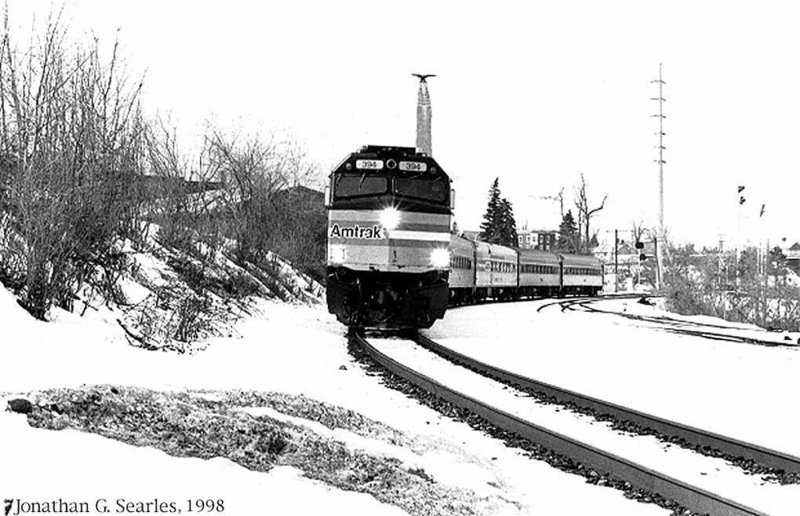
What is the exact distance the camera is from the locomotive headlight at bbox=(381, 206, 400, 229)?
18094mm

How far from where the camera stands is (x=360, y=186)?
18375 mm

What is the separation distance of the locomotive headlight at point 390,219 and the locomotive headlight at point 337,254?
40.9 inches

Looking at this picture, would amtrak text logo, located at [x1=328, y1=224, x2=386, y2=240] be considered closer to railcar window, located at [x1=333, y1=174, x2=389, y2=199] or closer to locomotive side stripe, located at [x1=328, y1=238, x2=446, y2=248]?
locomotive side stripe, located at [x1=328, y1=238, x2=446, y2=248]

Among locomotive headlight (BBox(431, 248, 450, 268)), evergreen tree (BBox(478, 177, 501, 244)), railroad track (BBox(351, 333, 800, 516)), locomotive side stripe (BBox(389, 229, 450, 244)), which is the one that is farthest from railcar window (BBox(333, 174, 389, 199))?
evergreen tree (BBox(478, 177, 501, 244))

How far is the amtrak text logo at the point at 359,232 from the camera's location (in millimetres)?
18125

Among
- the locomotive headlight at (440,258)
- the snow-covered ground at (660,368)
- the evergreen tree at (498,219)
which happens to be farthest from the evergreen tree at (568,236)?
the locomotive headlight at (440,258)

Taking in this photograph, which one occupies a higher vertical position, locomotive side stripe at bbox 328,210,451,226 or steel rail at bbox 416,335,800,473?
locomotive side stripe at bbox 328,210,451,226

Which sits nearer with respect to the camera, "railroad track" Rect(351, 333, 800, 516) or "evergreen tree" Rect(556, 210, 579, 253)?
"railroad track" Rect(351, 333, 800, 516)

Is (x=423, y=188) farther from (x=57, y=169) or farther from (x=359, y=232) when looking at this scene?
(x=57, y=169)

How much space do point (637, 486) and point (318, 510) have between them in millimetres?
2979

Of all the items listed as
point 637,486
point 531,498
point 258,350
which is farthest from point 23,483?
point 258,350

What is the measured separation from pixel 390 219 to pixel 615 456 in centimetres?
1162

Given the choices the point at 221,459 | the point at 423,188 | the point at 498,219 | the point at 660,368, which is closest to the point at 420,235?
the point at 423,188

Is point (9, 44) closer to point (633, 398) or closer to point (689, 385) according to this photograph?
point (633, 398)
